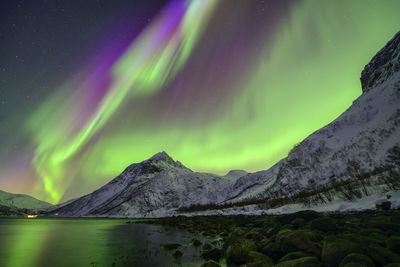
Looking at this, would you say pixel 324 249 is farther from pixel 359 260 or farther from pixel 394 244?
pixel 394 244

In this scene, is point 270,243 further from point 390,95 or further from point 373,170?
point 390,95

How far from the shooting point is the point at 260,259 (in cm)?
908

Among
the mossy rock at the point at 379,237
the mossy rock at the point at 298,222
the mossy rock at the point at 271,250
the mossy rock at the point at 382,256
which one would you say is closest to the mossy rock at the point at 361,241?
the mossy rock at the point at 379,237

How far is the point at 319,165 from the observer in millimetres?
70750

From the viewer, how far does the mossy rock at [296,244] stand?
28.8 ft

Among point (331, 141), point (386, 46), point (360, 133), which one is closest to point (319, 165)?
point (331, 141)

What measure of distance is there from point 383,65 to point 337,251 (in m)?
121

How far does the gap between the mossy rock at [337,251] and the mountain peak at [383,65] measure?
320ft

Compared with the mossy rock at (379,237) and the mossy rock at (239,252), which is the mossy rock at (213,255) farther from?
the mossy rock at (379,237)

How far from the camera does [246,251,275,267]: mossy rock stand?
848cm

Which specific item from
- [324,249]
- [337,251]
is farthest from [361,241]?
[324,249]

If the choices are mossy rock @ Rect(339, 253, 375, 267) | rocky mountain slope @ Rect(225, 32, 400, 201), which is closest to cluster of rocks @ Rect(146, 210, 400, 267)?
mossy rock @ Rect(339, 253, 375, 267)

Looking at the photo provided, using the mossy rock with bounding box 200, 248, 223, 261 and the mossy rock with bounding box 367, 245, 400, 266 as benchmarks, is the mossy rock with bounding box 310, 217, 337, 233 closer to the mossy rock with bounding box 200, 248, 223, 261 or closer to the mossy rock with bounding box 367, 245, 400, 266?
the mossy rock with bounding box 367, 245, 400, 266

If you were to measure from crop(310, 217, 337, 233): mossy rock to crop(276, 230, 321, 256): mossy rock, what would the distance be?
309cm
